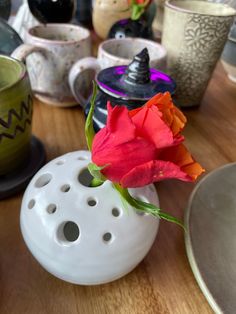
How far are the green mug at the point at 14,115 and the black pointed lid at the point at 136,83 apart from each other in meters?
0.08

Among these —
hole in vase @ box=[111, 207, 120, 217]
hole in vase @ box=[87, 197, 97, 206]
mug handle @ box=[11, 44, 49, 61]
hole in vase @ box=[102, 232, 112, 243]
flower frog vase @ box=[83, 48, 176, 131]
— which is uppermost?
flower frog vase @ box=[83, 48, 176, 131]

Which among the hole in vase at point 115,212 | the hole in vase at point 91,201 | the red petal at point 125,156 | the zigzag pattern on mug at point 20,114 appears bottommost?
the hole in vase at point 115,212

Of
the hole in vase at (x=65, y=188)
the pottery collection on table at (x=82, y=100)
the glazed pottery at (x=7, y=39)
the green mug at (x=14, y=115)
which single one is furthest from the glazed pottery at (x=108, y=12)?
the hole in vase at (x=65, y=188)

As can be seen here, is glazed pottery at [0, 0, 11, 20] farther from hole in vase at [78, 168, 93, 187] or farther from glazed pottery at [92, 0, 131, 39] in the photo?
hole in vase at [78, 168, 93, 187]

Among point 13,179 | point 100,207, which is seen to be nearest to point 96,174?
point 100,207

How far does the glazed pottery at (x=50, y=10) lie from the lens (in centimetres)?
50

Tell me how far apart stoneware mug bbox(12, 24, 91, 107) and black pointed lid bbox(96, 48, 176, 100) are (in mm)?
109

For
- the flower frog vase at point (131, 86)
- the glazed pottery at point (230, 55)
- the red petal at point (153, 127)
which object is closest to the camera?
the red petal at point (153, 127)

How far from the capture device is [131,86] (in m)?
0.31

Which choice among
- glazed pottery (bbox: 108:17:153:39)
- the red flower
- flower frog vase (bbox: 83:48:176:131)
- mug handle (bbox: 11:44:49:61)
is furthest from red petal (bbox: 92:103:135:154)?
glazed pottery (bbox: 108:17:153:39)

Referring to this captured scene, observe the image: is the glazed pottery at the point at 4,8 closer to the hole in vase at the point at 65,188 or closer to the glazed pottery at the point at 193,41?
the glazed pottery at the point at 193,41

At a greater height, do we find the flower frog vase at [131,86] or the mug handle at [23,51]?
the flower frog vase at [131,86]

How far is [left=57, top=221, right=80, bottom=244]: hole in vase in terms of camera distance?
22 centimetres

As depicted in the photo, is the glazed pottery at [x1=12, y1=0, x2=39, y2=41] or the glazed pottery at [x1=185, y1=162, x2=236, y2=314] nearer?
the glazed pottery at [x1=185, y1=162, x2=236, y2=314]
